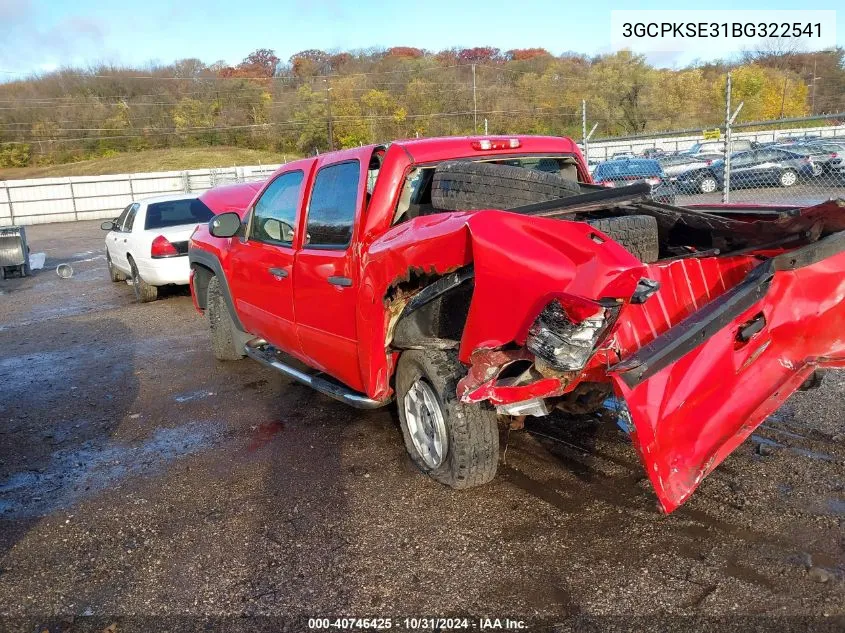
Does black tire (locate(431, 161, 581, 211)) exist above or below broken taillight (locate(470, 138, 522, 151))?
below

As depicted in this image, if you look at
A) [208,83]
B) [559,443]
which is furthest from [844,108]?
[208,83]

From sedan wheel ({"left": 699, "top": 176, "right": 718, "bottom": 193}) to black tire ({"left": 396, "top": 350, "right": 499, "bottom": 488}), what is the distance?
13.2 meters

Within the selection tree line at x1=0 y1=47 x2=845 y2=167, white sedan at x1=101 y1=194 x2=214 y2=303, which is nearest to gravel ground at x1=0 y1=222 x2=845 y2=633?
white sedan at x1=101 y1=194 x2=214 y2=303

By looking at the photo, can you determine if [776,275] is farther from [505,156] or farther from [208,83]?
[208,83]

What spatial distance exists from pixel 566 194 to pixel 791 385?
4.78 feet

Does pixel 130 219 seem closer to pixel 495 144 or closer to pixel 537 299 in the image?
pixel 495 144

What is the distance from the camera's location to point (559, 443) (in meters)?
4.40

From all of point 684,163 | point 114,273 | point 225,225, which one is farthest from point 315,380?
point 684,163

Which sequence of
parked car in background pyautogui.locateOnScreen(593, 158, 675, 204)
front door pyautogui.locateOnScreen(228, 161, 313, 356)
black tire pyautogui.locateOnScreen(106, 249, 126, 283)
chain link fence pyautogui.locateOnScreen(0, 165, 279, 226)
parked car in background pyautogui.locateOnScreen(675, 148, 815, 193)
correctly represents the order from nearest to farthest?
front door pyautogui.locateOnScreen(228, 161, 313, 356)
black tire pyautogui.locateOnScreen(106, 249, 126, 283)
parked car in background pyautogui.locateOnScreen(593, 158, 675, 204)
parked car in background pyautogui.locateOnScreen(675, 148, 815, 193)
chain link fence pyautogui.locateOnScreen(0, 165, 279, 226)

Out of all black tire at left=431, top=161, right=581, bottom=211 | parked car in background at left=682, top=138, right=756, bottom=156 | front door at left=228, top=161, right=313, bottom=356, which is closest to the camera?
black tire at left=431, top=161, right=581, bottom=211

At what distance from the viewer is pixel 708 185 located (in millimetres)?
15961

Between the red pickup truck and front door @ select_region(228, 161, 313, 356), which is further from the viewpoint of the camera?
front door @ select_region(228, 161, 313, 356)

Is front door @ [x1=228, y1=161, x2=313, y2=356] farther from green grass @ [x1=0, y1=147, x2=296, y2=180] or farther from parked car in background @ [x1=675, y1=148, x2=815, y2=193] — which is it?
green grass @ [x1=0, y1=147, x2=296, y2=180]

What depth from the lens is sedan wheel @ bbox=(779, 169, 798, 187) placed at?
46.4 ft
